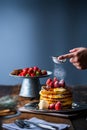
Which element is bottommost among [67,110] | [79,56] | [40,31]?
[67,110]

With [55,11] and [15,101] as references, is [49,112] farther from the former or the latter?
[55,11]

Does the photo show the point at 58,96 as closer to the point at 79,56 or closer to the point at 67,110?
the point at 67,110

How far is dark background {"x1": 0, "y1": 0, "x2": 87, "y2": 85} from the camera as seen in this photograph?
4941mm

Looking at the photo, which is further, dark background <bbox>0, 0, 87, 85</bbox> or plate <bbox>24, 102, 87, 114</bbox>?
dark background <bbox>0, 0, 87, 85</bbox>

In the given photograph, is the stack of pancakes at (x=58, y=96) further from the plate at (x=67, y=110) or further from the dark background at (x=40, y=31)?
the dark background at (x=40, y=31)

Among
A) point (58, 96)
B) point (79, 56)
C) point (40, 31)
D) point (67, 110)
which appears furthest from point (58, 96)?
point (40, 31)

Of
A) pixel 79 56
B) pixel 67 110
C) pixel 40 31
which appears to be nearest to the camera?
pixel 67 110

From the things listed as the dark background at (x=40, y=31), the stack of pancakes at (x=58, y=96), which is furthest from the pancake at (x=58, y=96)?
the dark background at (x=40, y=31)

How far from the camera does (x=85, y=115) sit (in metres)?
1.81

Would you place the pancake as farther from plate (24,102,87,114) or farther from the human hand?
the human hand

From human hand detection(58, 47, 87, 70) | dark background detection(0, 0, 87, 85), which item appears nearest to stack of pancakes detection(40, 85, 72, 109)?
→ human hand detection(58, 47, 87, 70)

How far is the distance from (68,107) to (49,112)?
0.53ft

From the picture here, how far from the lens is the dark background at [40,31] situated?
4941 millimetres

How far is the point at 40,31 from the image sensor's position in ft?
16.4
